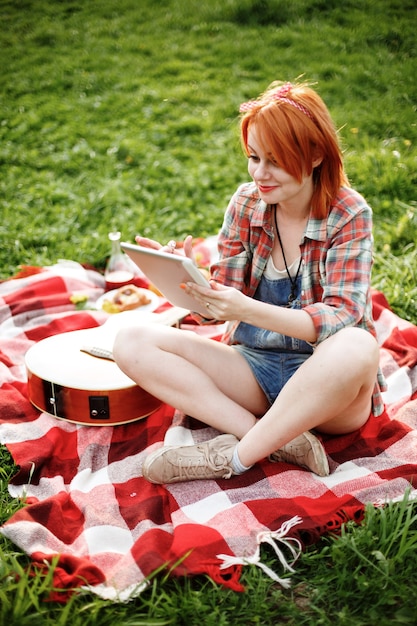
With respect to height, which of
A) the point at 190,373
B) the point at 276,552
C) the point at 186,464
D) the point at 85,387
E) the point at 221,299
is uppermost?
the point at 221,299

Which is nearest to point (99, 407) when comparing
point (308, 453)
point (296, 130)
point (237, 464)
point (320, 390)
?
point (237, 464)

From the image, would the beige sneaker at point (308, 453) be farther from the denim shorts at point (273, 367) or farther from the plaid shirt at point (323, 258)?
the plaid shirt at point (323, 258)

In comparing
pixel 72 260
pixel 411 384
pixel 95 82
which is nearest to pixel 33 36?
pixel 95 82

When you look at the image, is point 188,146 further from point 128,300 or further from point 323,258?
point 323,258

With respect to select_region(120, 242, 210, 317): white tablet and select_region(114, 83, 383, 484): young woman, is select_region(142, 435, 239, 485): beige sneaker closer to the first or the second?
select_region(114, 83, 383, 484): young woman

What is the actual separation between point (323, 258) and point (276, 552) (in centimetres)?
104

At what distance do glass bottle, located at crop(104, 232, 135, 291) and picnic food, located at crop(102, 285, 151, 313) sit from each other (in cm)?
19

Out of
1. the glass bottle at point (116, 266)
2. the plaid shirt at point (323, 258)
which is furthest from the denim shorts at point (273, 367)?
the glass bottle at point (116, 266)

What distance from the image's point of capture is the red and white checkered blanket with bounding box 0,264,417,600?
7.07 feet

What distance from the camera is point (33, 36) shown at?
677cm

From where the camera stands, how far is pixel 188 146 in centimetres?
547

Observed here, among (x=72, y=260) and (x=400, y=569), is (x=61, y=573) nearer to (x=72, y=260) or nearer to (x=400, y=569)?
(x=400, y=569)

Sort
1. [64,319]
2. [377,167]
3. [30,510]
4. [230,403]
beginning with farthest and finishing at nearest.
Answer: [377,167] < [64,319] < [230,403] < [30,510]

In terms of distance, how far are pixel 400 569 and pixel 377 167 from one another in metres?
3.29
